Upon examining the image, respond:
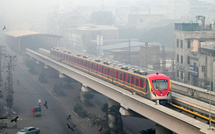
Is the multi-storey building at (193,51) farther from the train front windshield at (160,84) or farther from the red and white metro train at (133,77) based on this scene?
the train front windshield at (160,84)

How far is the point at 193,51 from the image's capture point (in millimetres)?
78688

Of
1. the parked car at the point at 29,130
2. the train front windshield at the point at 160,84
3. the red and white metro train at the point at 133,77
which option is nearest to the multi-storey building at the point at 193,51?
the red and white metro train at the point at 133,77

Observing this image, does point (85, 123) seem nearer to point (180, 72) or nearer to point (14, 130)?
point (14, 130)

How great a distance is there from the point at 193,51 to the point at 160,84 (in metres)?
42.2

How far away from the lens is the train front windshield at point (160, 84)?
38594 mm

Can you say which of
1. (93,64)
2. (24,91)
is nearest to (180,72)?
(93,64)

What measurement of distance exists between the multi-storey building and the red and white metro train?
24.3 meters

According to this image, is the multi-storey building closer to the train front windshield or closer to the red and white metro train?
the red and white metro train

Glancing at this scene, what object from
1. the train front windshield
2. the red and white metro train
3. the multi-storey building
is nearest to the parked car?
the red and white metro train

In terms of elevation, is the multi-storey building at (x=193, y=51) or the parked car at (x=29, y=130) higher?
the multi-storey building at (x=193, y=51)

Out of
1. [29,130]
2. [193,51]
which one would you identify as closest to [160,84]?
[29,130]

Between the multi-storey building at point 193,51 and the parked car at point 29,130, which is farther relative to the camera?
the multi-storey building at point 193,51

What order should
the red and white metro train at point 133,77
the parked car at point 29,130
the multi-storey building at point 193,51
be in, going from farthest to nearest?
the multi-storey building at point 193,51
the parked car at point 29,130
the red and white metro train at point 133,77

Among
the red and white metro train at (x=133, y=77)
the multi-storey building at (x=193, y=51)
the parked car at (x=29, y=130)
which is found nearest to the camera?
the red and white metro train at (x=133, y=77)
